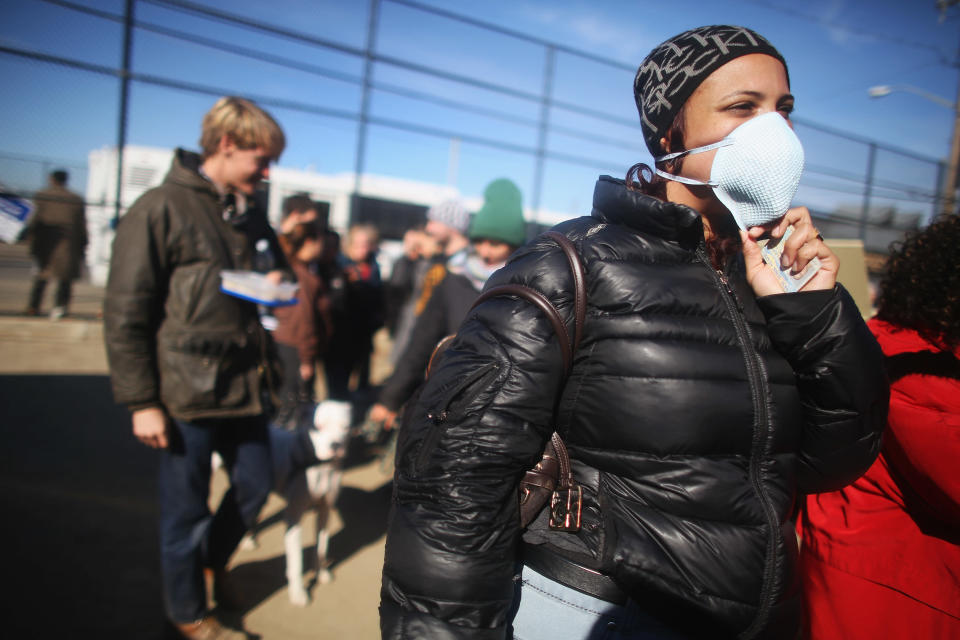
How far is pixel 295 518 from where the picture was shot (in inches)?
115

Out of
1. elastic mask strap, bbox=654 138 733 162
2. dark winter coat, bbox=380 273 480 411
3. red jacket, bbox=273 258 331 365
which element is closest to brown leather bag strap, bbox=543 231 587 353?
elastic mask strap, bbox=654 138 733 162

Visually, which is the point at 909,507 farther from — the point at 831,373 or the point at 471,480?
the point at 471,480

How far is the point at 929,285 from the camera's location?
1683mm

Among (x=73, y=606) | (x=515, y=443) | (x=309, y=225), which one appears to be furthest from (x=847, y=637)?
(x=309, y=225)

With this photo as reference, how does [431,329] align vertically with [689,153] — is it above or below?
below

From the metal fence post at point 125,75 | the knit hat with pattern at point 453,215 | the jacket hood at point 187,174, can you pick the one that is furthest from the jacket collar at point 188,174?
the metal fence post at point 125,75

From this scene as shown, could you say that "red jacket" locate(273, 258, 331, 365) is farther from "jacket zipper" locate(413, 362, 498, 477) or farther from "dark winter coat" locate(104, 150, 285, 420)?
A: "jacket zipper" locate(413, 362, 498, 477)

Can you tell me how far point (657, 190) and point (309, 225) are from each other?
3147 millimetres

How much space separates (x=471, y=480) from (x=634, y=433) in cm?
32

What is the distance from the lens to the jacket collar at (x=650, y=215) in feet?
3.80

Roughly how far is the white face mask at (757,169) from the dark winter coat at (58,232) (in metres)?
5.54

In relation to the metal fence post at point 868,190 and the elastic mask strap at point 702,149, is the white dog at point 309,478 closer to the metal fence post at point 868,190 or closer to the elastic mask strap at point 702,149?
the elastic mask strap at point 702,149

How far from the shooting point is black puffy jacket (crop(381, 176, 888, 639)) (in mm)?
1020

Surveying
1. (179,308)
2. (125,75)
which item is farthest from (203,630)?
(125,75)
